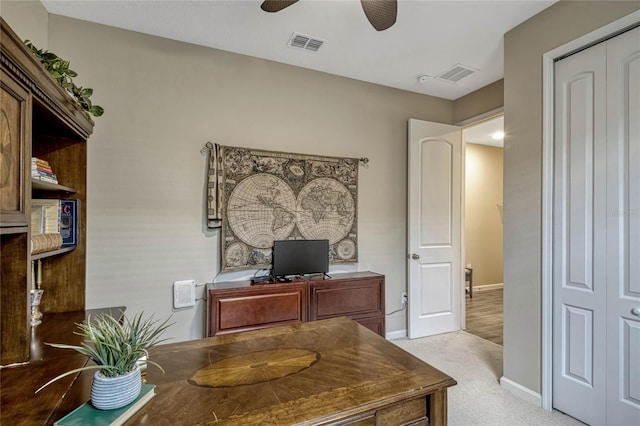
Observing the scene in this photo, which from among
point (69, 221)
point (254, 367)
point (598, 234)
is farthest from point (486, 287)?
point (69, 221)

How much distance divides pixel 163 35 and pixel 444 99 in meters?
3.14

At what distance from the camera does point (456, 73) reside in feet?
10.5

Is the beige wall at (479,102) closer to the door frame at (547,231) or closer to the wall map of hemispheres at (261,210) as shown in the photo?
the door frame at (547,231)

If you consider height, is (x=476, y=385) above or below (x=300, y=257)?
below

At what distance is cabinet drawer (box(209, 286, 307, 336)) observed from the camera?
96.0 inches

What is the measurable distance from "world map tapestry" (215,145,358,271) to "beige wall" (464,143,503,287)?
11.3 ft

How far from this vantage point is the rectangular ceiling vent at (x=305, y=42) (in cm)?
259

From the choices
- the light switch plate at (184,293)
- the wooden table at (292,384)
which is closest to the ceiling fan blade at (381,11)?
the wooden table at (292,384)

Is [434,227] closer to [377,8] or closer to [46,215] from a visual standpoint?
[377,8]

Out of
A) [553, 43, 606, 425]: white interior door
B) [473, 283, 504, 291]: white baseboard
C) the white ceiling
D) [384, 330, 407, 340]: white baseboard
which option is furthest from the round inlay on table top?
[473, 283, 504, 291]: white baseboard

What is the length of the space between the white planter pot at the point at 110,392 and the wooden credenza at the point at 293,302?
60.7 inches

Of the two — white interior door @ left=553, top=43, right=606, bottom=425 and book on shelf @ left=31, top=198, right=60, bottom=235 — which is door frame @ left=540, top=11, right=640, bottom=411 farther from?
book on shelf @ left=31, top=198, right=60, bottom=235

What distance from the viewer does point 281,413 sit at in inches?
36.5

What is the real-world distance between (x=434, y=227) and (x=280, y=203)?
1850mm
